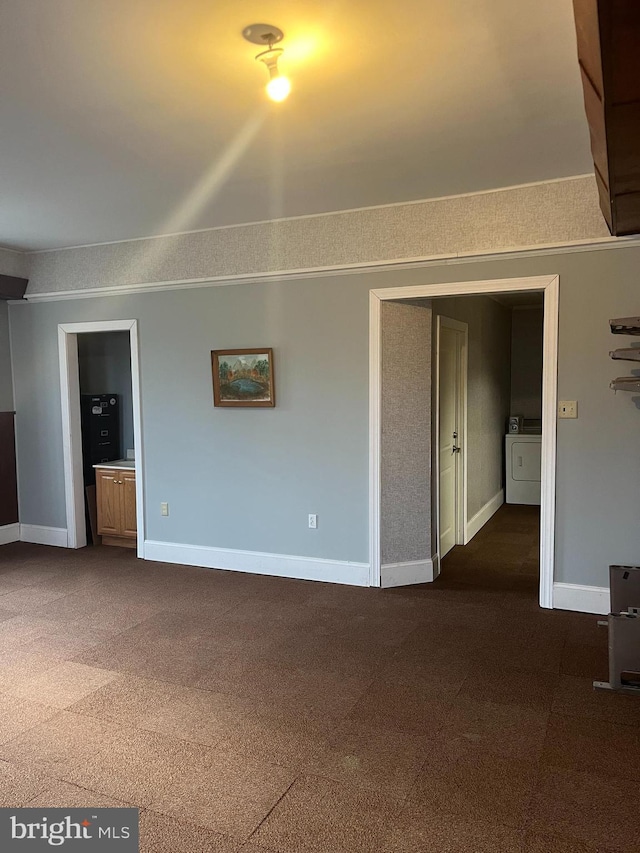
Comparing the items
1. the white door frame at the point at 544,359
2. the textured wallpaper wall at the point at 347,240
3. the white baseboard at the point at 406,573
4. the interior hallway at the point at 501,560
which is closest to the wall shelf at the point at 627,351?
the white door frame at the point at 544,359

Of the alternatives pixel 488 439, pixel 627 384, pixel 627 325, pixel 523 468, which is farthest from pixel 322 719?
pixel 523 468

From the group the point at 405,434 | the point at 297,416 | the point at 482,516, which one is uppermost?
the point at 297,416

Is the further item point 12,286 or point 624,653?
point 12,286

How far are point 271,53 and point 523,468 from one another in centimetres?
636

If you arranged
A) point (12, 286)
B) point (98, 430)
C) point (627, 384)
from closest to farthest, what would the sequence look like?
point (627, 384) < point (12, 286) < point (98, 430)

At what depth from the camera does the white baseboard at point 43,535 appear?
20.3ft

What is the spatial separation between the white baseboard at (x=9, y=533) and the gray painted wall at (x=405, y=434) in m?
3.87

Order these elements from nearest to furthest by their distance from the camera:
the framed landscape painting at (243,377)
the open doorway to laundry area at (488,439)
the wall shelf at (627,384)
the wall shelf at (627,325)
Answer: the wall shelf at (627,325) → the wall shelf at (627,384) → the framed landscape painting at (243,377) → the open doorway to laundry area at (488,439)

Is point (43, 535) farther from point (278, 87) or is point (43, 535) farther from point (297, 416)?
point (278, 87)

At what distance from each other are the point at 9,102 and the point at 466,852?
11.0 ft

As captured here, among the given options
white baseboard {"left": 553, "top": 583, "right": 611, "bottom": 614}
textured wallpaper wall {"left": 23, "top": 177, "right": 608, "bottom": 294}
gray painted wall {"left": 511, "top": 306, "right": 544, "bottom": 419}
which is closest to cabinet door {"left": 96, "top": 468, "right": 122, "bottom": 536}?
textured wallpaper wall {"left": 23, "top": 177, "right": 608, "bottom": 294}

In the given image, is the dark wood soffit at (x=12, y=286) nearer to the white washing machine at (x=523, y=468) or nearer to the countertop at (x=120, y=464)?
the countertop at (x=120, y=464)

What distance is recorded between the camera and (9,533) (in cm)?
634

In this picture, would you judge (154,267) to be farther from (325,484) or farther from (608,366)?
(608,366)
